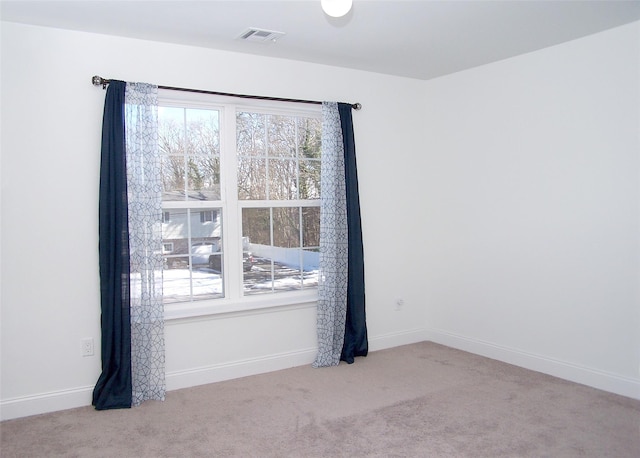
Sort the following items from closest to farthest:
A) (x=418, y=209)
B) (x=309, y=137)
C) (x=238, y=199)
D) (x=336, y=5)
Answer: (x=336, y=5), (x=238, y=199), (x=309, y=137), (x=418, y=209)

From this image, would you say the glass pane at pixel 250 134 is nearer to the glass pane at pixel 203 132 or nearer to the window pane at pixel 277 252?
the glass pane at pixel 203 132

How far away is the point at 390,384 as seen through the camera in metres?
3.76

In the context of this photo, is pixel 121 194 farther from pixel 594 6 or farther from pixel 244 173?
pixel 594 6

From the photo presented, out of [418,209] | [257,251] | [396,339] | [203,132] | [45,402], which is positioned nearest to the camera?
[45,402]

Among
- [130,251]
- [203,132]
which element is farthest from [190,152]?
[130,251]

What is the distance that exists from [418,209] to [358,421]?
2.35m

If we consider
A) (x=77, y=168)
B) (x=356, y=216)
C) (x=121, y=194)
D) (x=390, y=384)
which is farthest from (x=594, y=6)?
(x=77, y=168)

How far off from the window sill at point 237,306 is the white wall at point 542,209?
4.59 feet

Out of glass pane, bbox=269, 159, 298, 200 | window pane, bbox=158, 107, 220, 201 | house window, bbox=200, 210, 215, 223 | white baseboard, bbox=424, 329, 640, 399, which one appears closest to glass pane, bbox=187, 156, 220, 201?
window pane, bbox=158, 107, 220, 201

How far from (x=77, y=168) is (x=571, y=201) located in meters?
3.43

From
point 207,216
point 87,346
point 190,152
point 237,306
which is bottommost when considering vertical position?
point 87,346

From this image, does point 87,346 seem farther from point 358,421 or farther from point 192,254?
point 358,421

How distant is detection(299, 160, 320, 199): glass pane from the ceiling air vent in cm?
108

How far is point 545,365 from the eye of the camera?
12.9 ft
